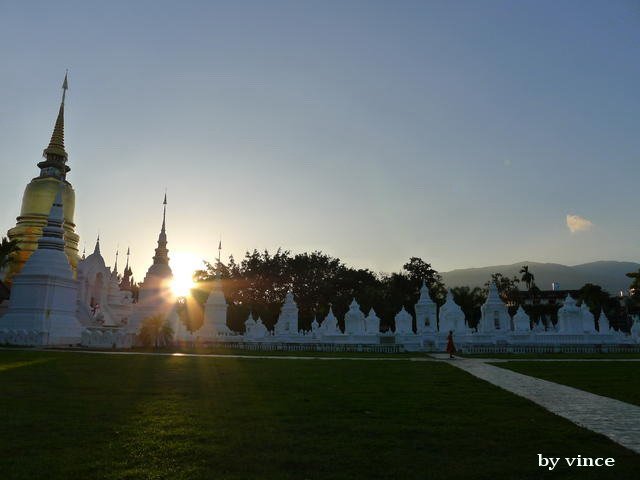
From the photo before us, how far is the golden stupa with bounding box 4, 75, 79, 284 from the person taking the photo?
164 feet

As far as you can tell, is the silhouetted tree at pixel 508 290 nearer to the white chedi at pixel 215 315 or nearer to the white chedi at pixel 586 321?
the white chedi at pixel 586 321

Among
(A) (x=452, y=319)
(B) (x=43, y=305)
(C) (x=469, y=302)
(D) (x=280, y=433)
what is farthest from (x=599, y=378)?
(C) (x=469, y=302)

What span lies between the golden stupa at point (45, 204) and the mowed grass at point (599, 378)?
1740 inches

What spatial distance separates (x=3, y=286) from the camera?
145 feet

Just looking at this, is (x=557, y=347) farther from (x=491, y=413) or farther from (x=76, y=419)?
(x=76, y=419)

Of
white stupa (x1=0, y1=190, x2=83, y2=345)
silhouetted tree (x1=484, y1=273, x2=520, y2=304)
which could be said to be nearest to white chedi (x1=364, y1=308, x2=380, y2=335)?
white stupa (x1=0, y1=190, x2=83, y2=345)

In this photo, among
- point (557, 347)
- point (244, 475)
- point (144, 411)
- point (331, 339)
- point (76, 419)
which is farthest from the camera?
point (331, 339)

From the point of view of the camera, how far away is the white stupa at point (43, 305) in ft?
114

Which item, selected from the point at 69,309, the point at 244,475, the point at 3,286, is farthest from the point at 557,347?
the point at 3,286

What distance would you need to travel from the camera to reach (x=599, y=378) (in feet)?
52.3

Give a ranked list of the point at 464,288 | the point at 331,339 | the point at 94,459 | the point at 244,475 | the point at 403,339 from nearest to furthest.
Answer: the point at 244,475, the point at 94,459, the point at 403,339, the point at 331,339, the point at 464,288

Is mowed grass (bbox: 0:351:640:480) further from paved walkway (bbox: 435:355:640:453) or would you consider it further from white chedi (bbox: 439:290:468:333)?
white chedi (bbox: 439:290:468:333)

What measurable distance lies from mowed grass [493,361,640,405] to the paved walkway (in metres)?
0.52

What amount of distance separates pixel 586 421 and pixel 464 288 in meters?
75.9
